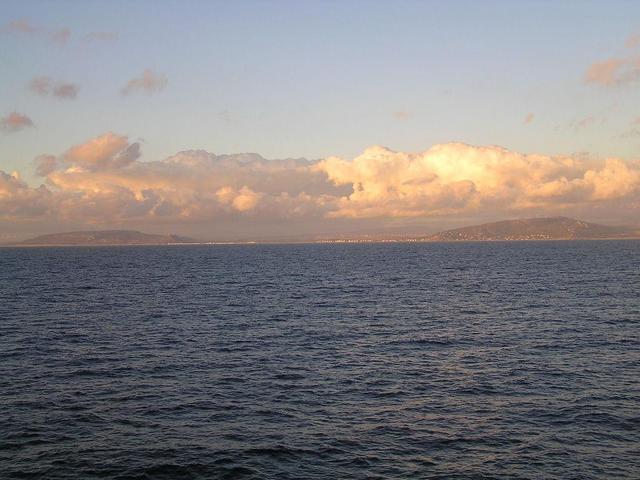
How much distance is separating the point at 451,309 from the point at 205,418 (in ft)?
178

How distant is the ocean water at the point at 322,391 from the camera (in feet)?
98.1

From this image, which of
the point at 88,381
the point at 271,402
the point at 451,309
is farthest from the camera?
the point at 451,309

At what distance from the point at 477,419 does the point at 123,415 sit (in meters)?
23.0

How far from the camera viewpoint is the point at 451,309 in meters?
83.5

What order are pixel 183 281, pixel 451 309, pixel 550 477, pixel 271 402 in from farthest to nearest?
pixel 183 281 → pixel 451 309 → pixel 271 402 → pixel 550 477

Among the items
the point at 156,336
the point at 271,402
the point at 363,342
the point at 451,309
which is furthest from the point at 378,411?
the point at 451,309

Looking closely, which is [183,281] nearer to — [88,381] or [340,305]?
[340,305]

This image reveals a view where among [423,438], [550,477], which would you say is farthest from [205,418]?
[550,477]

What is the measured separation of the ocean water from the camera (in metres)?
29.9

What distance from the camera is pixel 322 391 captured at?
4228cm

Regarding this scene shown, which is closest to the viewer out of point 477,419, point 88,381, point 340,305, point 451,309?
point 477,419

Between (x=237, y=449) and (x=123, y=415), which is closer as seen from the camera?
(x=237, y=449)

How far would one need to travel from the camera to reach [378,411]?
37688 millimetres

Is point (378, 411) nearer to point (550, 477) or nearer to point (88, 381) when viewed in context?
point (550, 477)
